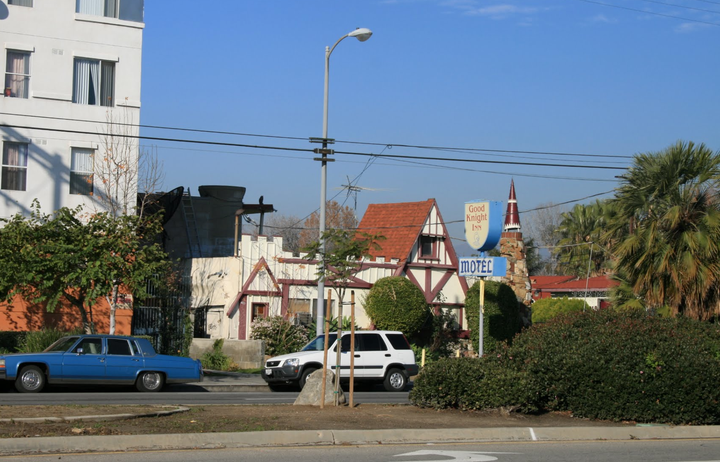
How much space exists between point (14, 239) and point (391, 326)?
1474cm

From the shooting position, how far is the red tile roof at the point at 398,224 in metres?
35.1

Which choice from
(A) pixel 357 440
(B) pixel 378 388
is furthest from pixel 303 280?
(A) pixel 357 440

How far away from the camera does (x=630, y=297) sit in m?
24.5

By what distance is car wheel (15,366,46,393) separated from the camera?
1828 centimetres

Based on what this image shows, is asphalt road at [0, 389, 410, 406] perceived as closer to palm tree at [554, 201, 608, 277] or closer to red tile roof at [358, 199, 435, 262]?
red tile roof at [358, 199, 435, 262]

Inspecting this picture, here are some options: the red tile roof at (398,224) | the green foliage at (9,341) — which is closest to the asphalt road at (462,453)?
the green foliage at (9,341)

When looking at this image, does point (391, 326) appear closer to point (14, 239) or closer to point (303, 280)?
point (303, 280)

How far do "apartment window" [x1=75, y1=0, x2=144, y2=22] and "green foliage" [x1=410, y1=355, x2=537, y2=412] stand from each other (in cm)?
1962

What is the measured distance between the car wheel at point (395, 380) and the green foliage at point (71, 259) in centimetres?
728

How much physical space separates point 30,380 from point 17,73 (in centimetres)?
1299

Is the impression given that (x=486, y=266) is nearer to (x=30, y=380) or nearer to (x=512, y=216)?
(x=30, y=380)

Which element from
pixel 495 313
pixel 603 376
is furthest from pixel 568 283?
pixel 603 376

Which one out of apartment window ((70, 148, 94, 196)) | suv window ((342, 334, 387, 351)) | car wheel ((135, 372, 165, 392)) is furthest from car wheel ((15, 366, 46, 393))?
apartment window ((70, 148, 94, 196))

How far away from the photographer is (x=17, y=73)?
2712 centimetres
